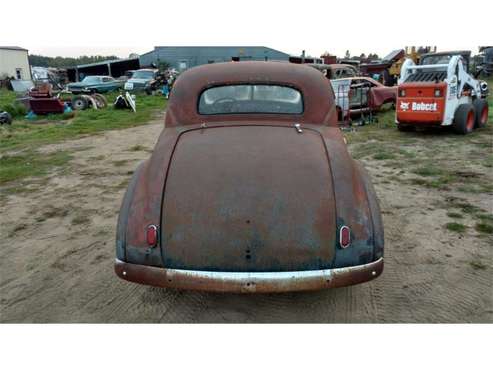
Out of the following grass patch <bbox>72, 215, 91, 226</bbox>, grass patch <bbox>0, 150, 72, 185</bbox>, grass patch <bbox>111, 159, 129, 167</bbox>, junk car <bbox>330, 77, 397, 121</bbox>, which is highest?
junk car <bbox>330, 77, 397, 121</bbox>

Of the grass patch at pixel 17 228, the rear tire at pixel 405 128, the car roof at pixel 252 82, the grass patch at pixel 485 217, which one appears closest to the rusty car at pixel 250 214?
the car roof at pixel 252 82

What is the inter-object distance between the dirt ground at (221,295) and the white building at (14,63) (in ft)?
143

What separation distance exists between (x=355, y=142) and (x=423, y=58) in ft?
12.6

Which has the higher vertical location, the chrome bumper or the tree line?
the tree line

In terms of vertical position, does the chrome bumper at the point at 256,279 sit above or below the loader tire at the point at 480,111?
below

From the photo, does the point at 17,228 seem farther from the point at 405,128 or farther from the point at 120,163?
the point at 405,128

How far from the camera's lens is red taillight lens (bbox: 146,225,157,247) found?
8.86 ft

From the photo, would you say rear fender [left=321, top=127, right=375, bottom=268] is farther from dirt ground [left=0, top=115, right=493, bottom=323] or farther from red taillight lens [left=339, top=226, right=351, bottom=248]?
dirt ground [left=0, top=115, right=493, bottom=323]

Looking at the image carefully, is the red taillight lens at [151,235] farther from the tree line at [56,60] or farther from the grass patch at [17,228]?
the tree line at [56,60]

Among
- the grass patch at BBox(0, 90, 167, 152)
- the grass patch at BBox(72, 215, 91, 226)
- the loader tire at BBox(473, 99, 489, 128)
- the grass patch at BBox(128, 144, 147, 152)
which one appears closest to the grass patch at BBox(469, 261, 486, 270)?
the grass patch at BBox(72, 215, 91, 226)

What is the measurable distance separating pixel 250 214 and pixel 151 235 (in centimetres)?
71

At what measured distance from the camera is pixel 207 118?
3.68 m

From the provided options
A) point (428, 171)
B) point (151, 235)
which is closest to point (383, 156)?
point (428, 171)

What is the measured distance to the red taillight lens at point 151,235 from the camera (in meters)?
2.70
